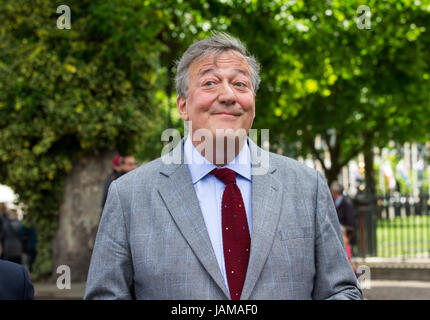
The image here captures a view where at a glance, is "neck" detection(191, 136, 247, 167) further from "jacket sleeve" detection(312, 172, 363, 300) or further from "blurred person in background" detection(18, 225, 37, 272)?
"blurred person in background" detection(18, 225, 37, 272)

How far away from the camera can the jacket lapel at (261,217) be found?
2.09 metres

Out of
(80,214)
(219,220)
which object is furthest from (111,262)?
(80,214)

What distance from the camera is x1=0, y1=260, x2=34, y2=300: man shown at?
2443mm

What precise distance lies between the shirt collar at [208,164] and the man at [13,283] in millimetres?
821

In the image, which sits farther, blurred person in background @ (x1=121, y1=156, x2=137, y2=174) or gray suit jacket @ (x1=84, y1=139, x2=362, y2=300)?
blurred person in background @ (x1=121, y1=156, x2=137, y2=174)

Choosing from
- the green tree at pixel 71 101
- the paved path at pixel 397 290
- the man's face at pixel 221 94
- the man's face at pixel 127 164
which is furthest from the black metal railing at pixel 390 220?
the man's face at pixel 221 94

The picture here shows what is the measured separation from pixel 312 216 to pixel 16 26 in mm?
10651

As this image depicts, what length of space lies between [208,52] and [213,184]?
1.65 ft

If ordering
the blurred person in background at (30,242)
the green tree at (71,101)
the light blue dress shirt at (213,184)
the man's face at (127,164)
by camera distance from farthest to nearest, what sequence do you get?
the blurred person in background at (30,242) < the green tree at (71,101) < the man's face at (127,164) < the light blue dress shirt at (213,184)

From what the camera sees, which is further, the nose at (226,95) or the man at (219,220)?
the nose at (226,95)

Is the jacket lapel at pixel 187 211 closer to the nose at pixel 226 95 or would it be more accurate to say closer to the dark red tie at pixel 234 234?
the dark red tie at pixel 234 234

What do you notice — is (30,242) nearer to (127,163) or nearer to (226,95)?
(127,163)

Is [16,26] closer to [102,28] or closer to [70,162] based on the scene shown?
[102,28]

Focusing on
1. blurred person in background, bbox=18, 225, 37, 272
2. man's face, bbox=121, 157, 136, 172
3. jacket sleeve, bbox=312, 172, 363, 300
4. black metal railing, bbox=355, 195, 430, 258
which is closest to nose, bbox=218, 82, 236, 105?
jacket sleeve, bbox=312, 172, 363, 300
